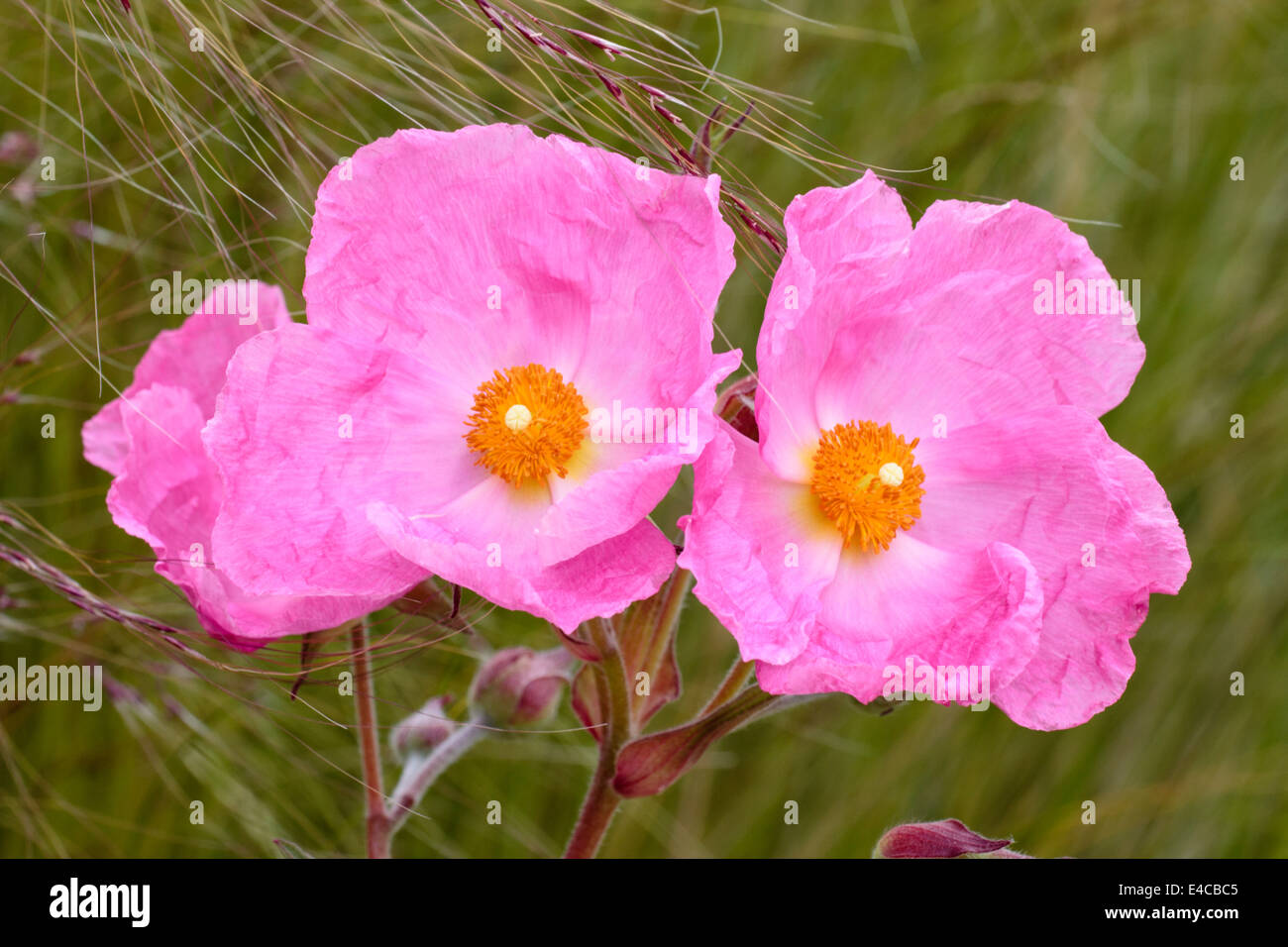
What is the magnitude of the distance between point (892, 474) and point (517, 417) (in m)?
0.19

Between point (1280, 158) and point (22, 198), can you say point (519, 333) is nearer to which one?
point (22, 198)

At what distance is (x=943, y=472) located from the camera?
2.35ft

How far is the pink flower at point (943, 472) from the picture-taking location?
622 millimetres

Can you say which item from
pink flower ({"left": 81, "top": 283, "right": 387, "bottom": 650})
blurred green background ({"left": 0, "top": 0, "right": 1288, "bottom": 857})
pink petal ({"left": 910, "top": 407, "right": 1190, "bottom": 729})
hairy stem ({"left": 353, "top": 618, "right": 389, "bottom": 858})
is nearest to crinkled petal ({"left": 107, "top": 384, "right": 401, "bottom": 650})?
pink flower ({"left": 81, "top": 283, "right": 387, "bottom": 650})

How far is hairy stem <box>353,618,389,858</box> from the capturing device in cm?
79

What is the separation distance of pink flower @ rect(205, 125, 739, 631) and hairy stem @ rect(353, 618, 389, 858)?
127 millimetres

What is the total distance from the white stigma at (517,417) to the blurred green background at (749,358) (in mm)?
499

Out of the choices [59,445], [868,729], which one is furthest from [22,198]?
[868,729]

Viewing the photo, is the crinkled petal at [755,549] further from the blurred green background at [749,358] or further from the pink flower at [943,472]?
the blurred green background at [749,358]

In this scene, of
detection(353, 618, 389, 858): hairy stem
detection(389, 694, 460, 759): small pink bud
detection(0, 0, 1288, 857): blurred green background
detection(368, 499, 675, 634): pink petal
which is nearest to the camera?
detection(368, 499, 675, 634): pink petal

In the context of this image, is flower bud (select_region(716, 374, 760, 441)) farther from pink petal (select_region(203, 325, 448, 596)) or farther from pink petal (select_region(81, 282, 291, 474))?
pink petal (select_region(81, 282, 291, 474))

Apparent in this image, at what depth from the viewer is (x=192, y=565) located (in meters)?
0.67
